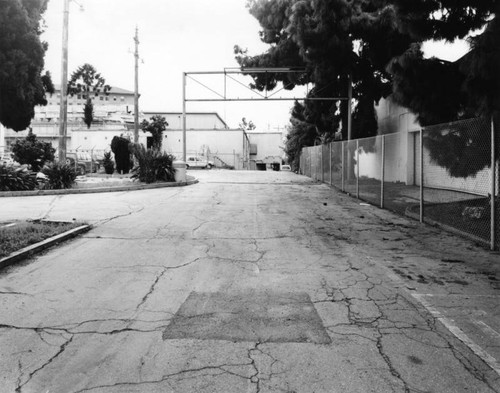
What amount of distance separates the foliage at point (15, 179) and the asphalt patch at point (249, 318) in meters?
14.2

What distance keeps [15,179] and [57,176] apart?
1.54 m

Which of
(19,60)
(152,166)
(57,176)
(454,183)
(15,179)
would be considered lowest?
(454,183)

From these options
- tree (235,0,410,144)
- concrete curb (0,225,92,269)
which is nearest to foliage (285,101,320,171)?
tree (235,0,410,144)

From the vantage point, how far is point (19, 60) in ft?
90.6

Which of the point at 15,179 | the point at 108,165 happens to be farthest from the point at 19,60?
the point at 15,179

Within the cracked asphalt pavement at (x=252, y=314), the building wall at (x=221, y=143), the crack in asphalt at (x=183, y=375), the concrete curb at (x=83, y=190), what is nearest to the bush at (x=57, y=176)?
the concrete curb at (x=83, y=190)

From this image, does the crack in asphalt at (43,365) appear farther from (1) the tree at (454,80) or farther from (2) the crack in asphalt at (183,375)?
(1) the tree at (454,80)

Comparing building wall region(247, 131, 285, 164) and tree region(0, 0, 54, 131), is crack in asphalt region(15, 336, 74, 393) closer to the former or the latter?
tree region(0, 0, 54, 131)

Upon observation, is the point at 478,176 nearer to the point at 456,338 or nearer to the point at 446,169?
the point at 446,169

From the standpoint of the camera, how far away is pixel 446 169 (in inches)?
389

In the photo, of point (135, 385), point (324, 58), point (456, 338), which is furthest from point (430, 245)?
point (324, 58)

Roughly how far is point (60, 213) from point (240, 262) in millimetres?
6874

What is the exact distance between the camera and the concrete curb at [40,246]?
642cm

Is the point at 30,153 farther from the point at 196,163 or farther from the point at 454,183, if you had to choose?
the point at 196,163
